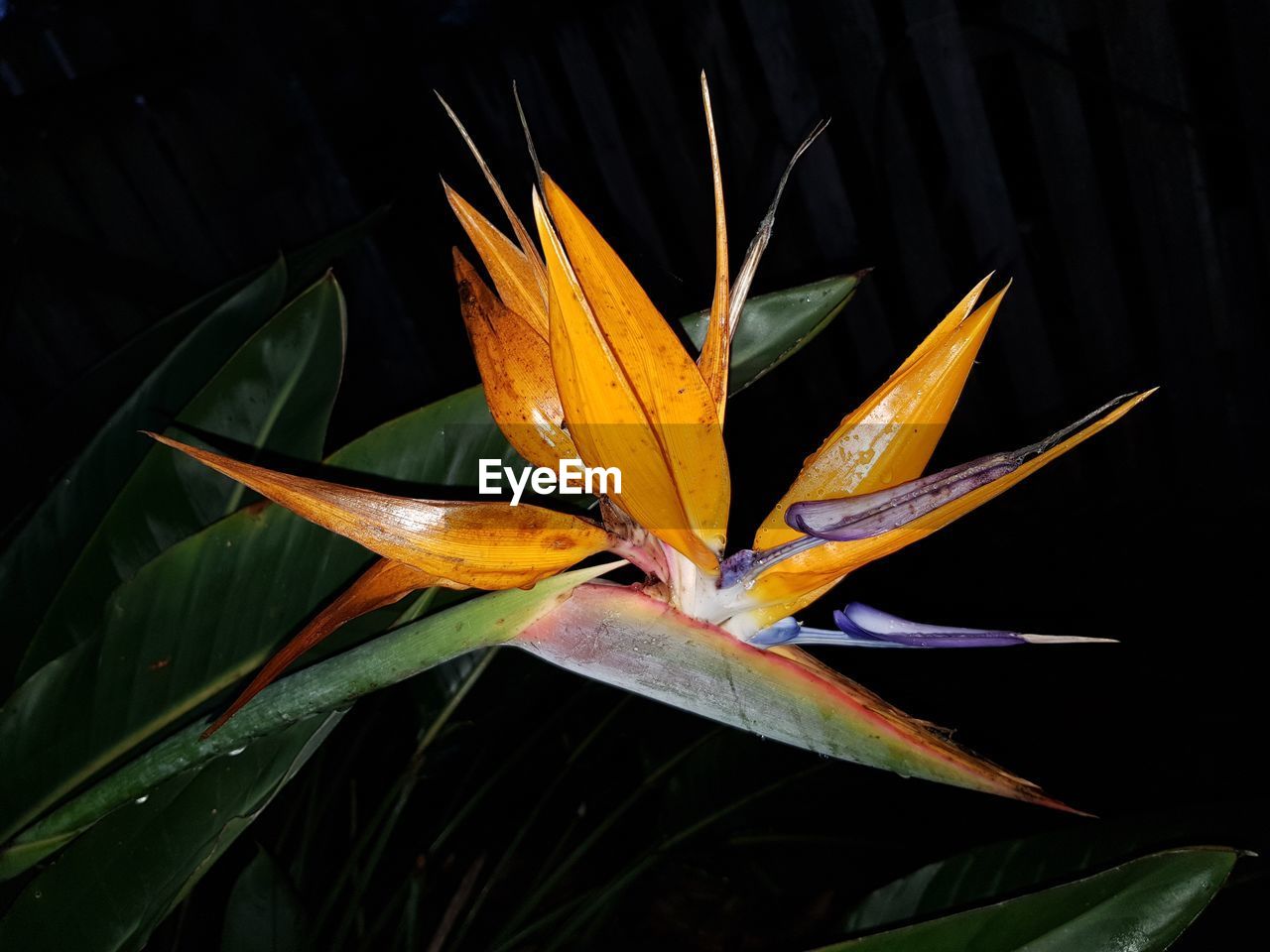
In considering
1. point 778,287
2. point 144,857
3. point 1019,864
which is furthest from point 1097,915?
point 778,287

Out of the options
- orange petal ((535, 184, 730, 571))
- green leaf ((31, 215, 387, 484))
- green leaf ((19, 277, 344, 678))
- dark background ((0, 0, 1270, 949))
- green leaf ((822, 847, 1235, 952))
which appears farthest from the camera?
dark background ((0, 0, 1270, 949))

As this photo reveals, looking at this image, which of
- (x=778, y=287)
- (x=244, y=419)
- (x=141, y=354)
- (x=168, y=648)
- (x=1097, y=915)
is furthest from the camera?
(x=778, y=287)

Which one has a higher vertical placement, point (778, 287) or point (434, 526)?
point (434, 526)

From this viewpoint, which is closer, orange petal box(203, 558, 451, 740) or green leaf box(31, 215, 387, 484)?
orange petal box(203, 558, 451, 740)

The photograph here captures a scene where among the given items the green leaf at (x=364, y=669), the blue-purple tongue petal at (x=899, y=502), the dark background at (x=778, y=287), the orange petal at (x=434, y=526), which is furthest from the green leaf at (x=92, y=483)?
the blue-purple tongue petal at (x=899, y=502)

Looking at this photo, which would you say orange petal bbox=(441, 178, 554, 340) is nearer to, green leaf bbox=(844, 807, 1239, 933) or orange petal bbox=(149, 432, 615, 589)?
orange petal bbox=(149, 432, 615, 589)

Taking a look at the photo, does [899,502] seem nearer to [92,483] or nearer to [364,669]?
[364,669]

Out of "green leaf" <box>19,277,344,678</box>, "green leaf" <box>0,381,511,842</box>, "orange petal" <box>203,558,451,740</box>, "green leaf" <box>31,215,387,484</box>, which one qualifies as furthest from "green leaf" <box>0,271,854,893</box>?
"green leaf" <box>31,215,387,484</box>
